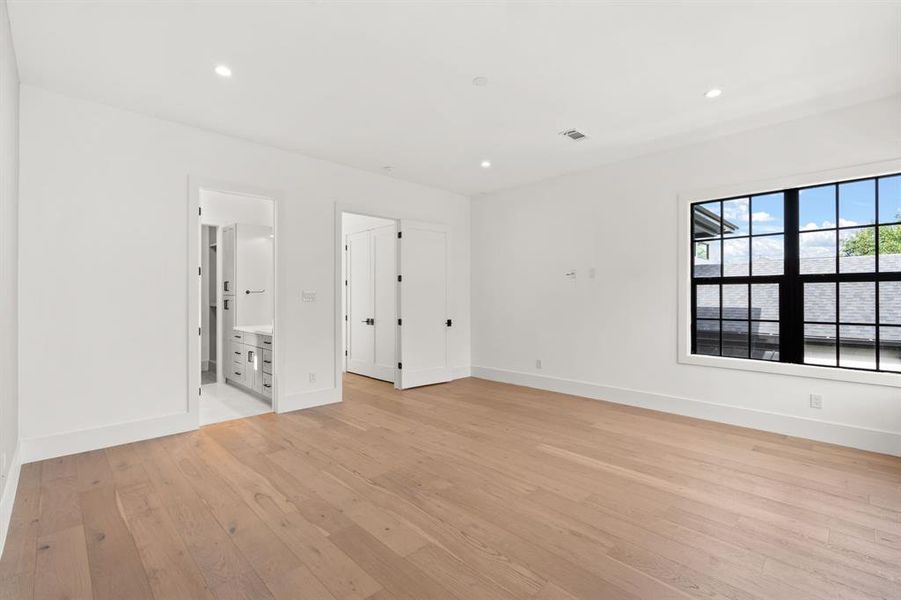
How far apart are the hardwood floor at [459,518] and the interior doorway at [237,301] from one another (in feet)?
4.31

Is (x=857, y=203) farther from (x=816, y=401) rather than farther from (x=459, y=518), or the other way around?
(x=459, y=518)

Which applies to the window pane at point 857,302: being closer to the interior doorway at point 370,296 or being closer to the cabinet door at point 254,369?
the interior doorway at point 370,296

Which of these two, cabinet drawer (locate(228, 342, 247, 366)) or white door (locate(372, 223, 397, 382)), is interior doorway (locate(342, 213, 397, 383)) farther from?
cabinet drawer (locate(228, 342, 247, 366))

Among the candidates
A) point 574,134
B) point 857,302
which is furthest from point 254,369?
point 857,302

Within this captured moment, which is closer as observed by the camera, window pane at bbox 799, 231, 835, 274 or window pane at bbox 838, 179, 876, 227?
window pane at bbox 838, 179, 876, 227

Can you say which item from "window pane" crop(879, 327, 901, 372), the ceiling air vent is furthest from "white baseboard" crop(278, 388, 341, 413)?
"window pane" crop(879, 327, 901, 372)

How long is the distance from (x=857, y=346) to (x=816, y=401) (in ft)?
1.87

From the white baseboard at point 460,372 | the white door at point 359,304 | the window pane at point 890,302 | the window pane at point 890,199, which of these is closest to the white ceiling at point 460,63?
the window pane at point 890,199

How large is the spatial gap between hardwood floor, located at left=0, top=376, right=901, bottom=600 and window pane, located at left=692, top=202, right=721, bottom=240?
2.04 m

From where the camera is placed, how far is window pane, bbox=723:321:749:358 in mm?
4168

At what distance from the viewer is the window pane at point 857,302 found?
3477 millimetres

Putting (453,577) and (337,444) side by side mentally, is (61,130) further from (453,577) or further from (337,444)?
(453,577)

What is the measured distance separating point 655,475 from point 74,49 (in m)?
4.84

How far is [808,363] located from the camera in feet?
12.1
